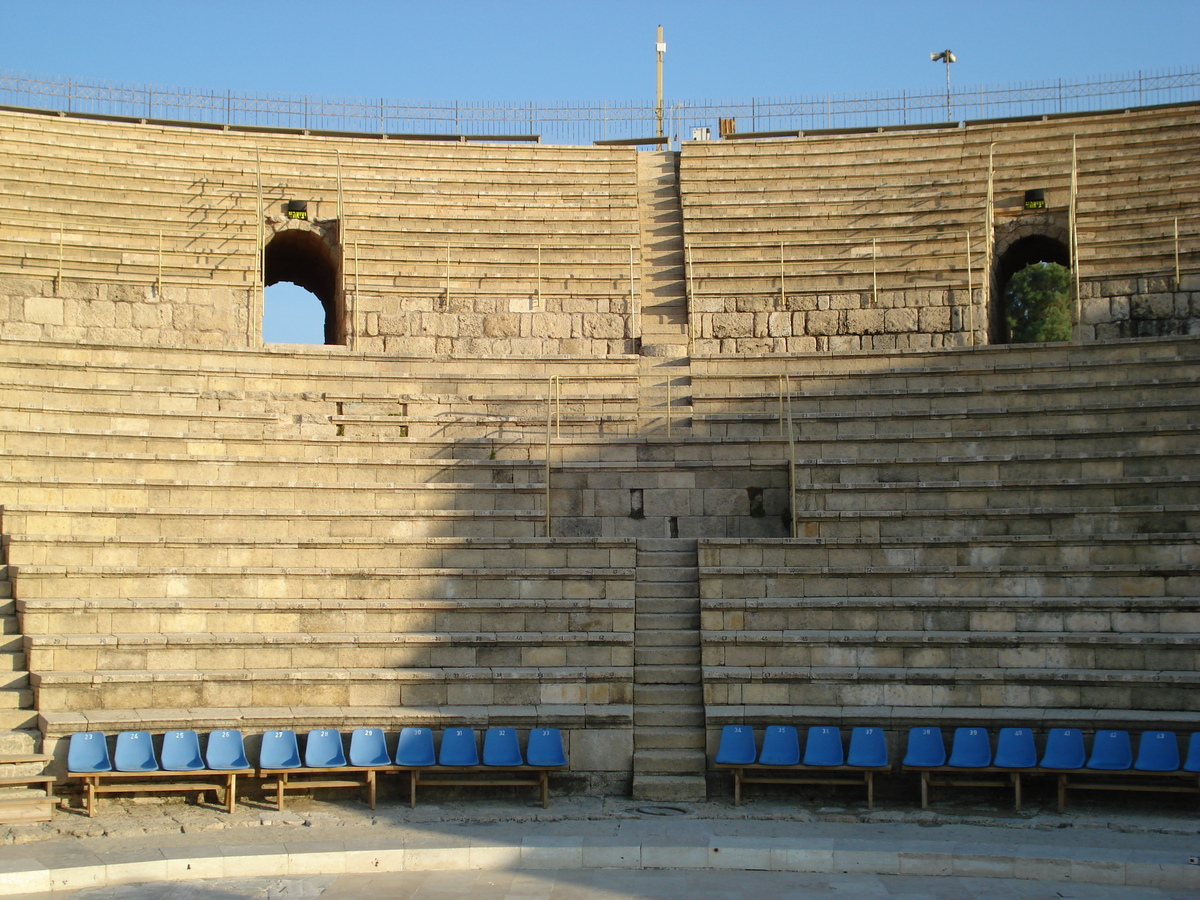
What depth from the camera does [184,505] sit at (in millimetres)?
13102

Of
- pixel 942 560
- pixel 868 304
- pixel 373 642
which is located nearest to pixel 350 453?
pixel 373 642

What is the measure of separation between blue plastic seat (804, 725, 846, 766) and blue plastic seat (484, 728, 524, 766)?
2601 millimetres

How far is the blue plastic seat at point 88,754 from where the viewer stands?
10383mm

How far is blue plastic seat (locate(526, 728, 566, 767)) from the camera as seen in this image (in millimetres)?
10898

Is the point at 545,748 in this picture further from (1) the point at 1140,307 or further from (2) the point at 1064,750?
(1) the point at 1140,307

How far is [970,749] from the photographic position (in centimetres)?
1080

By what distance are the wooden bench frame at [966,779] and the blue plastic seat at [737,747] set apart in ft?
4.47

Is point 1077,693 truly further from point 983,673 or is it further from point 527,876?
point 527,876

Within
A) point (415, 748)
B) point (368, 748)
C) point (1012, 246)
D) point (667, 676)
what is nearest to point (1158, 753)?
point (667, 676)

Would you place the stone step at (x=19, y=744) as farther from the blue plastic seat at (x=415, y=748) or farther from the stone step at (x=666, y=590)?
the stone step at (x=666, y=590)

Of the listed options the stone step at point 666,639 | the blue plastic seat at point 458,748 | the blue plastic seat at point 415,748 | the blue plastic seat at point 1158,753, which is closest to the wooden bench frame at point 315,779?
the blue plastic seat at point 415,748

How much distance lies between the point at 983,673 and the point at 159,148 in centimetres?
1511

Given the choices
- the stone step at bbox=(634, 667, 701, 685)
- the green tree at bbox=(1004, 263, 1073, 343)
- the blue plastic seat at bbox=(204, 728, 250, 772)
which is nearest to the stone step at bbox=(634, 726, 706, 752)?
the stone step at bbox=(634, 667, 701, 685)

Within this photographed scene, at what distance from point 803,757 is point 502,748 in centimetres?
273
